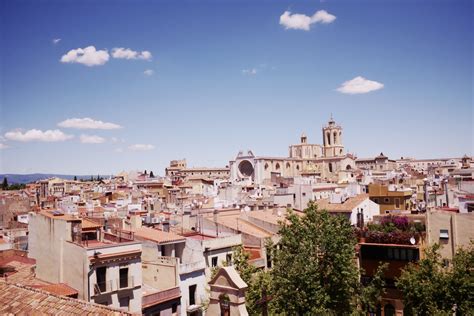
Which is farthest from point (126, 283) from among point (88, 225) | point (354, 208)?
point (354, 208)

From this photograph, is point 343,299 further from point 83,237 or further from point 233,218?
point 233,218

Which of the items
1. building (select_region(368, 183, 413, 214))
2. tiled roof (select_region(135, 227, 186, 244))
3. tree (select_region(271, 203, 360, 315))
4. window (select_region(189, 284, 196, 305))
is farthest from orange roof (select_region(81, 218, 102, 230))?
building (select_region(368, 183, 413, 214))

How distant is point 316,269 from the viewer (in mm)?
22422

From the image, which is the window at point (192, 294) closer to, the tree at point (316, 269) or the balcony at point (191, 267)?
the balcony at point (191, 267)

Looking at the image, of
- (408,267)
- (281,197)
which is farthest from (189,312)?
(281,197)

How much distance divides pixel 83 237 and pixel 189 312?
772cm

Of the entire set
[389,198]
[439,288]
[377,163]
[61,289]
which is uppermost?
[377,163]

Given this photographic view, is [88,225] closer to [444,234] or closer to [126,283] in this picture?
[126,283]

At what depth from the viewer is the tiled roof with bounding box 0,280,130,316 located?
1371 cm

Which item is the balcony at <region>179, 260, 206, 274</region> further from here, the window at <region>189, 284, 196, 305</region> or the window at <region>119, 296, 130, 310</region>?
the window at <region>119, 296, 130, 310</region>

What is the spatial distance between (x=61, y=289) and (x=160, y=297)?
5.54 meters

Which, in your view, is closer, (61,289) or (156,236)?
(61,289)

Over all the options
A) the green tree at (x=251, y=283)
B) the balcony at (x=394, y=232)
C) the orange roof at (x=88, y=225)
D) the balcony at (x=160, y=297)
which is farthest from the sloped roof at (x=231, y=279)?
the balcony at (x=394, y=232)

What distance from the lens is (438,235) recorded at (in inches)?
1217
